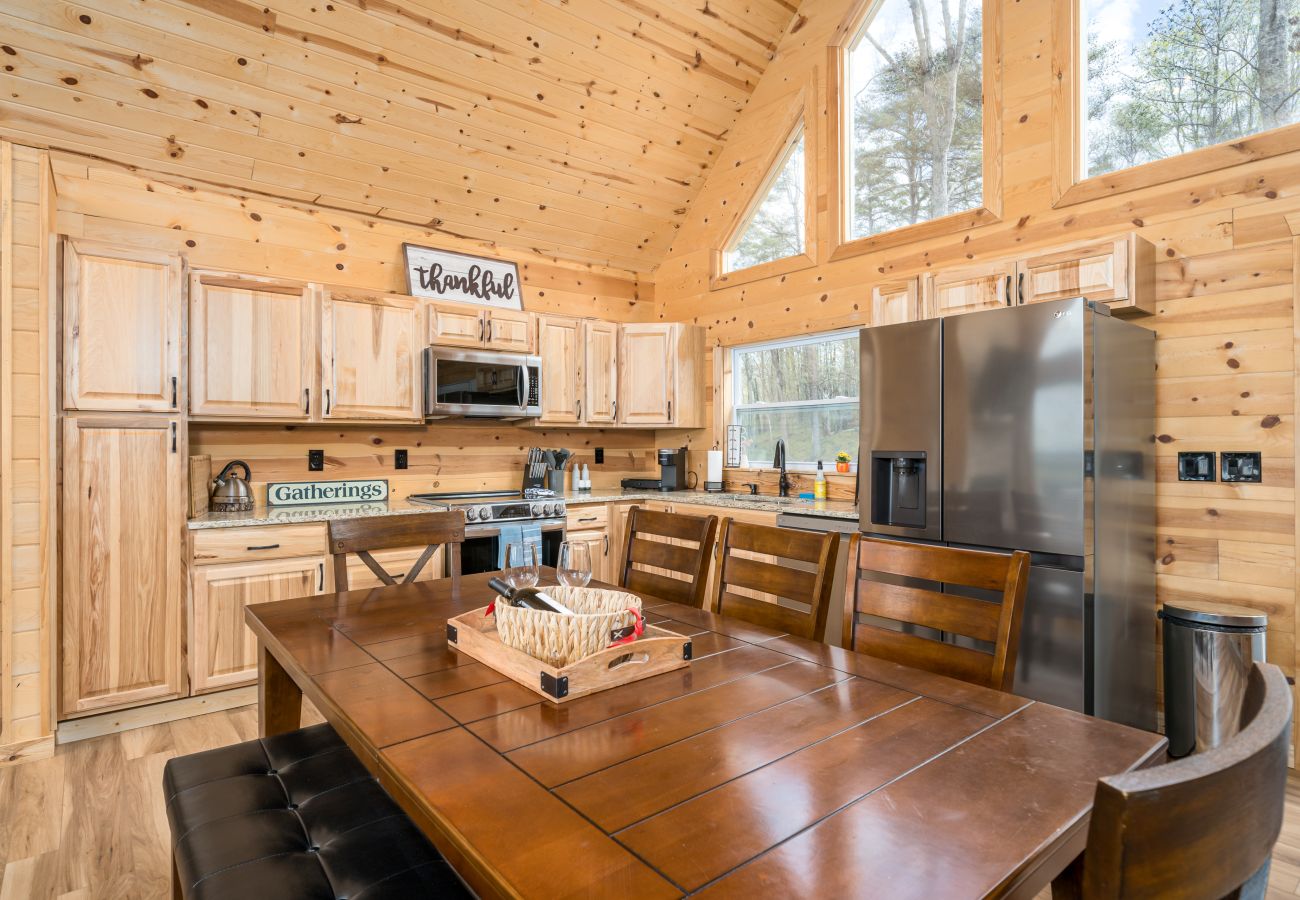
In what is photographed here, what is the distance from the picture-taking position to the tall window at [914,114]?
3680 millimetres

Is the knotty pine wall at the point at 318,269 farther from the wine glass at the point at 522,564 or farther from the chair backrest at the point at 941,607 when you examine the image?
the chair backrest at the point at 941,607

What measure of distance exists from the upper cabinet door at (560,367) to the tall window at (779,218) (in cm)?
134

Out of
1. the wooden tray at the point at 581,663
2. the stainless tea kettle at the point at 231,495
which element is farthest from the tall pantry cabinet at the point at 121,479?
the wooden tray at the point at 581,663

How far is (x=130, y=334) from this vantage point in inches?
119

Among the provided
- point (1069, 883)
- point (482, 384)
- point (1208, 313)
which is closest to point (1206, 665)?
point (1208, 313)

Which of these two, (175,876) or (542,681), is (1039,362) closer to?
(542,681)

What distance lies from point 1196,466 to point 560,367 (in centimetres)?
340

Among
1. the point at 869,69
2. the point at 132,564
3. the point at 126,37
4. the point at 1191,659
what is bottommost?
the point at 1191,659

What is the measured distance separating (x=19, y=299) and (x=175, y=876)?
232 cm

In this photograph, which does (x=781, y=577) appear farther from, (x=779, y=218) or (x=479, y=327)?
(x=779, y=218)

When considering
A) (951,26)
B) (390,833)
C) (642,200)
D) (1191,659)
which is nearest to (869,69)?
(951,26)

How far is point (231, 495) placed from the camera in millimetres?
3488

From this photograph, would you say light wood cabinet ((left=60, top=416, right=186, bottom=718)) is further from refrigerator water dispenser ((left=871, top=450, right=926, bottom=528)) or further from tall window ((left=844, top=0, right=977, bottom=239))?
tall window ((left=844, top=0, right=977, bottom=239))

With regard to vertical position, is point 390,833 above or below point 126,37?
below
